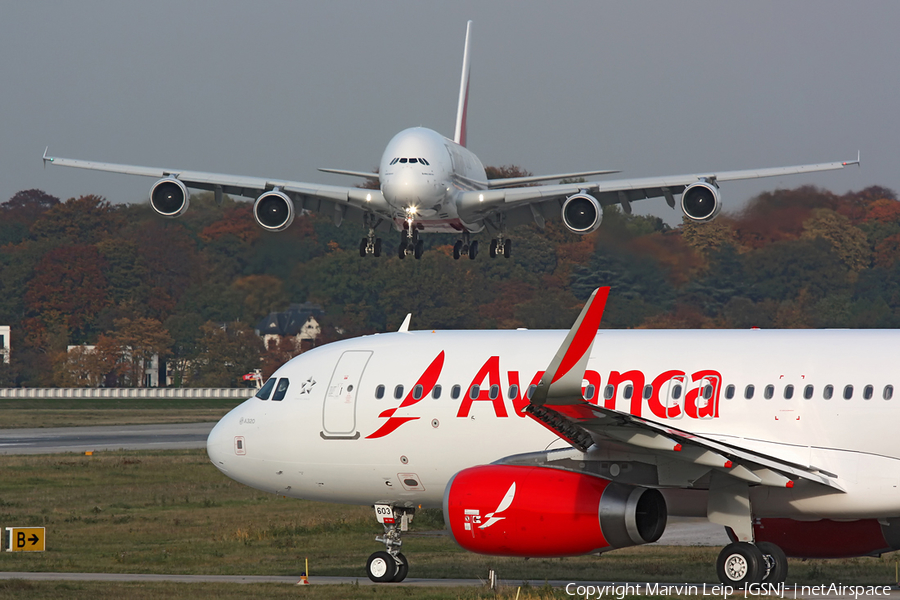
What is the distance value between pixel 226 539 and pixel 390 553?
6.85 m

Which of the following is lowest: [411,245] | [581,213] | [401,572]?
[401,572]

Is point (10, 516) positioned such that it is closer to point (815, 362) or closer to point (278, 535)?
point (278, 535)

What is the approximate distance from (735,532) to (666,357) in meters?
2.08

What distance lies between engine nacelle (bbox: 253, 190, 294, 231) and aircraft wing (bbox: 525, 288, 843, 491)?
24289 mm

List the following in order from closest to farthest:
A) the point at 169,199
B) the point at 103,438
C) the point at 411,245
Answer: the point at 169,199 → the point at 411,245 → the point at 103,438

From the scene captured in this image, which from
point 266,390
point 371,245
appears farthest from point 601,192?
point 266,390

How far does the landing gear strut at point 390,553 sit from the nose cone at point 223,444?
204 cm

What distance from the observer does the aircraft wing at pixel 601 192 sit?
3744cm

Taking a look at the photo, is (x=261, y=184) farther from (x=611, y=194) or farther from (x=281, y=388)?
(x=281, y=388)

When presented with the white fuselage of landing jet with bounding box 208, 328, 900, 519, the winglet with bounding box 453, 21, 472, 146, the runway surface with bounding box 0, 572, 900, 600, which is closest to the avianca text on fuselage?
the white fuselage of landing jet with bounding box 208, 328, 900, 519

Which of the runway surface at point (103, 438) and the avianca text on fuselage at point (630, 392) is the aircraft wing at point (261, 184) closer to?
the runway surface at point (103, 438)

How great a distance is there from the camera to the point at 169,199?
37094 mm

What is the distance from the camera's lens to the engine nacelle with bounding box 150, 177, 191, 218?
36.9 metres

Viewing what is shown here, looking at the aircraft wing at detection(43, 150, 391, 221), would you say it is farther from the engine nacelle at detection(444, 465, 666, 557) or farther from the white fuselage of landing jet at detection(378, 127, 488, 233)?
the engine nacelle at detection(444, 465, 666, 557)
